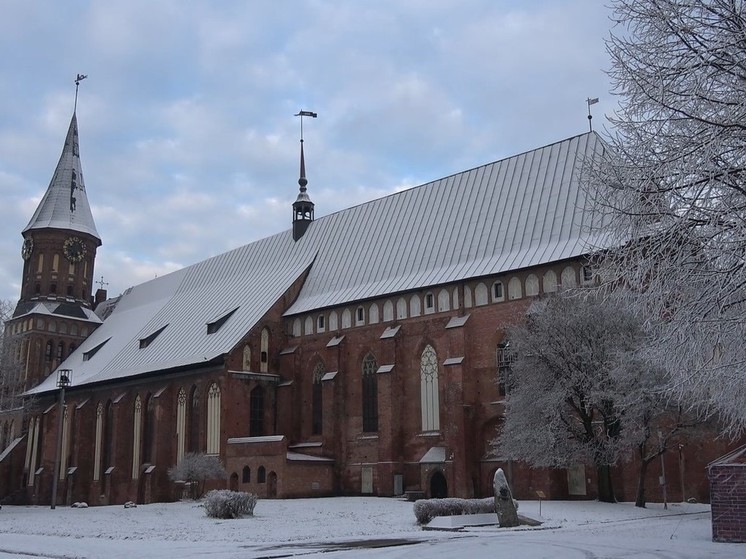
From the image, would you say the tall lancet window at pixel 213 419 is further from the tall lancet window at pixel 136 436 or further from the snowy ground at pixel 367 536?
the snowy ground at pixel 367 536

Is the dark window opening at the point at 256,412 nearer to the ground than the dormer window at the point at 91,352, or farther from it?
nearer to the ground

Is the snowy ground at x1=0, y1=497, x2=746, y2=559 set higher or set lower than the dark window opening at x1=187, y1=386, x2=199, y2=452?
lower

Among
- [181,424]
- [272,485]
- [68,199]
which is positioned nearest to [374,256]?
[272,485]

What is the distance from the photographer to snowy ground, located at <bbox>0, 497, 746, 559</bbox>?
14.7 meters

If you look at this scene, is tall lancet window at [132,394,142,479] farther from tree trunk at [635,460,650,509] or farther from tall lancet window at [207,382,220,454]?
tree trunk at [635,460,650,509]

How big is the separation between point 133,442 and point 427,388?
867 inches

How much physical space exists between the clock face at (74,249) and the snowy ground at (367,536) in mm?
39869

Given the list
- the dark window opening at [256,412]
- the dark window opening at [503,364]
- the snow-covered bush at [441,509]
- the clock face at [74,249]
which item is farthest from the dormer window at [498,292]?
the clock face at [74,249]

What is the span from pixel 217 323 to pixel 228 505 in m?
22.9

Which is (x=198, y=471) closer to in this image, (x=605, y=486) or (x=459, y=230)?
(x=459, y=230)

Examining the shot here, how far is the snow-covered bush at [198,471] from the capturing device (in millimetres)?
40094

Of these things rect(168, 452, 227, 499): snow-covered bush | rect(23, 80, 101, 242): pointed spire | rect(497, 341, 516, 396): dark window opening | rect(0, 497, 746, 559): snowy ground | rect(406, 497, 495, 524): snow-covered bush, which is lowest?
rect(0, 497, 746, 559): snowy ground

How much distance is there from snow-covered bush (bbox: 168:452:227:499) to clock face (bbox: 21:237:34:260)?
32.9m

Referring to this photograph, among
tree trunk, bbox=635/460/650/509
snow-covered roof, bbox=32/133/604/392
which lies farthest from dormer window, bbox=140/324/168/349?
tree trunk, bbox=635/460/650/509
